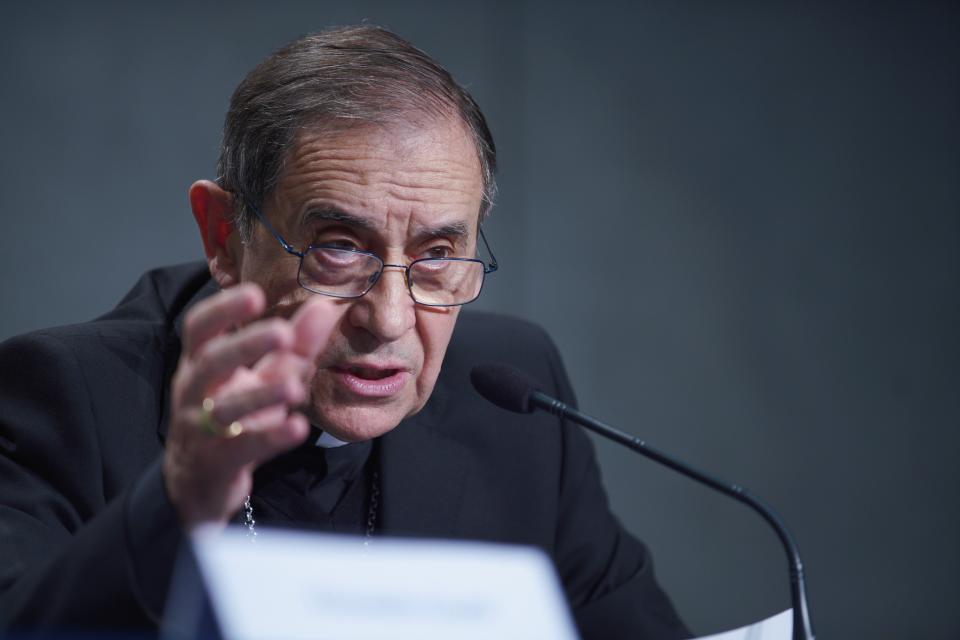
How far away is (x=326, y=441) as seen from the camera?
5.06ft

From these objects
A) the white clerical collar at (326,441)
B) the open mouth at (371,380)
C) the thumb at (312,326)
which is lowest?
the white clerical collar at (326,441)

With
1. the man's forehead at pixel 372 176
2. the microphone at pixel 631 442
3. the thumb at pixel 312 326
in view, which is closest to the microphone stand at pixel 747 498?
the microphone at pixel 631 442

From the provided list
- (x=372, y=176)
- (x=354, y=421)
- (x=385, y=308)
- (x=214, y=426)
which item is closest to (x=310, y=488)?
(x=354, y=421)

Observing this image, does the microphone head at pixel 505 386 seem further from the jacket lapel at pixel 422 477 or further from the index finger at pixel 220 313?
the index finger at pixel 220 313

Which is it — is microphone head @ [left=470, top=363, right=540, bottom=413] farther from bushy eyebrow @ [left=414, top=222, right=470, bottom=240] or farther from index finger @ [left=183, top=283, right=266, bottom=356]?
index finger @ [left=183, top=283, right=266, bottom=356]

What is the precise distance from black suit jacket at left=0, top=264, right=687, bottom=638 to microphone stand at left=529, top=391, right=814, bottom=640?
0.39 m

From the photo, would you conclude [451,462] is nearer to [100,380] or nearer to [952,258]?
[100,380]

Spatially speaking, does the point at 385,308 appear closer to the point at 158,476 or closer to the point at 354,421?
the point at 354,421

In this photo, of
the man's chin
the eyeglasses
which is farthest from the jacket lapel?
the eyeglasses

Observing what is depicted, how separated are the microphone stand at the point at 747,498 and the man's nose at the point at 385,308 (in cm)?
21

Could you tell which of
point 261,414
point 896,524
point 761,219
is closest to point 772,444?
point 896,524

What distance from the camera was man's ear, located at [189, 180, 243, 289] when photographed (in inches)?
58.4

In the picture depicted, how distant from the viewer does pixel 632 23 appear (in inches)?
108

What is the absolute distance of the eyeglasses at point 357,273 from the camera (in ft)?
4.35
